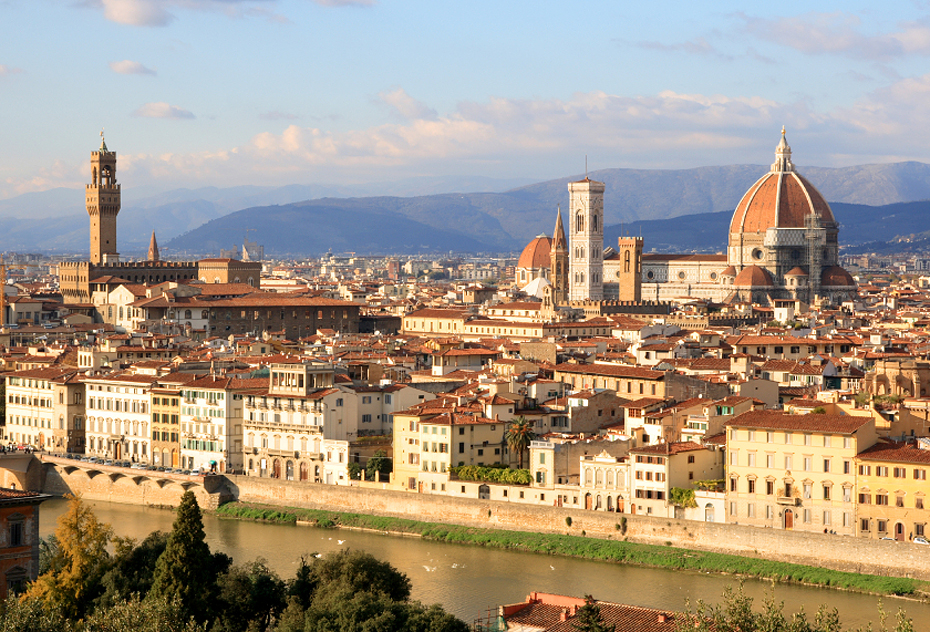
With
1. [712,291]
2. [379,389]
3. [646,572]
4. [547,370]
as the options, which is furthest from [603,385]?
[712,291]

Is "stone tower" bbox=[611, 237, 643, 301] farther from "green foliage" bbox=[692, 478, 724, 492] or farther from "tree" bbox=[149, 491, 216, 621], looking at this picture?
"tree" bbox=[149, 491, 216, 621]

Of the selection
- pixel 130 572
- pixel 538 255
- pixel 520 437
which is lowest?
pixel 130 572

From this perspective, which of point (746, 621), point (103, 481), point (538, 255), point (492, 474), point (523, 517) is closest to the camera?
point (746, 621)

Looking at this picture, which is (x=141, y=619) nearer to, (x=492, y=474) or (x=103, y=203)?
(x=492, y=474)

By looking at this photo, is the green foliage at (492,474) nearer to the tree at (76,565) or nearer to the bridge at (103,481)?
the bridge at (103,481)

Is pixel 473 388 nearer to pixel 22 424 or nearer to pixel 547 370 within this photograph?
pixel 547 370

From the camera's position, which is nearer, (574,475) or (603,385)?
(574,475)

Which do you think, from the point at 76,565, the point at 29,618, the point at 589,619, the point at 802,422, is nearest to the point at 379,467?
the point at 802,422
